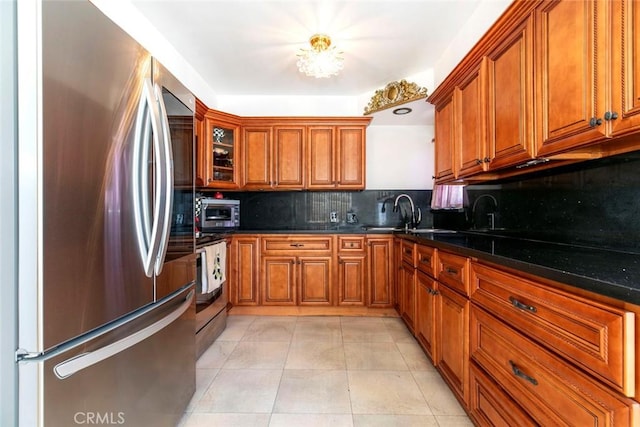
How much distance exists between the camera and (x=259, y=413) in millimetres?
1517

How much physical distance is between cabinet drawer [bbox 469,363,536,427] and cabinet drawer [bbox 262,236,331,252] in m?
1.80

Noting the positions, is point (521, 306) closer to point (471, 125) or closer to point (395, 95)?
point (471, 125)

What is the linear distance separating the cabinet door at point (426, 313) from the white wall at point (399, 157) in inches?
64.4

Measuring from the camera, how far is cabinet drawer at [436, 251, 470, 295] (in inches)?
56.1

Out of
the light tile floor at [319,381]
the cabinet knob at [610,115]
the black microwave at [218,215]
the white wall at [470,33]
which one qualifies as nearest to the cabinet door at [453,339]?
the light tile floor at [319,381]

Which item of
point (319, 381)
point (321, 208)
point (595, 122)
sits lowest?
point (319, 381)

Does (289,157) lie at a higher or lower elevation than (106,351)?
higher

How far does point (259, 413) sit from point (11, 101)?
169cm

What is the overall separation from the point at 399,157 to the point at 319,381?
2.72 meters

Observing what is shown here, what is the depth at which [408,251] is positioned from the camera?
2.40m

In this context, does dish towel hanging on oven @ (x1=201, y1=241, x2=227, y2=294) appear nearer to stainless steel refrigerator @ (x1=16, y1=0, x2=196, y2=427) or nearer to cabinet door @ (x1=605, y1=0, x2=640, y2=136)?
stainless steel refrigerator @ (x1=16, y1=0, x2=196, y2=427)

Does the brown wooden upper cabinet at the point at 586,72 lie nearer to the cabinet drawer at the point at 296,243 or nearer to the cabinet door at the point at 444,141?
the cabinet door at the point at 444,141

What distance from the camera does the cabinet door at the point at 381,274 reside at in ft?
9.61

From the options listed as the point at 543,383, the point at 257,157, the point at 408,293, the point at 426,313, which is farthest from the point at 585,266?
the point at 257,157
